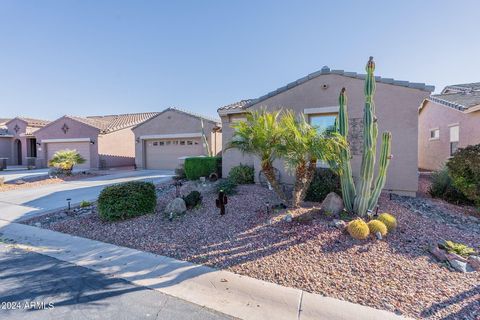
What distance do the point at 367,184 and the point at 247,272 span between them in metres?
3.62

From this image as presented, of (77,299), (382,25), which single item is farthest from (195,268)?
(382,25)

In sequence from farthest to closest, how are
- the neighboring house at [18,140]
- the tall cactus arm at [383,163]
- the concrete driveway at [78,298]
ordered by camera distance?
1. the neighboring house at [18,140]
2. the tall cactus arm at [383,163]
3. the concrete driveway at [78,298]

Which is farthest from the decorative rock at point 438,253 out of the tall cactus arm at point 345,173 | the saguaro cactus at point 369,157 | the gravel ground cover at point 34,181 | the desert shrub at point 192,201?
the gravel ground cover at point 34,181

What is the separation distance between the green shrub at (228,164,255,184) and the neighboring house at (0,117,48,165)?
87.4 feet

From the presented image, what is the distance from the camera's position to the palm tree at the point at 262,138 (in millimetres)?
5898

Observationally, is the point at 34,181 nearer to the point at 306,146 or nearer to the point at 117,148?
the point at 117,148

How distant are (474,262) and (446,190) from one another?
515 centimetres

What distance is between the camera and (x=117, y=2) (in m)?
10.4

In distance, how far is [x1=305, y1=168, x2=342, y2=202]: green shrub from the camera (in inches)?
287

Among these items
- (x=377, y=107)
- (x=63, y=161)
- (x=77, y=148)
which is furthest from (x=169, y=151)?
(x=377, y=107)

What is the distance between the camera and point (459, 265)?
157 inches

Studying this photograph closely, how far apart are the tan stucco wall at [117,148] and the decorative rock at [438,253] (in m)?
22.5

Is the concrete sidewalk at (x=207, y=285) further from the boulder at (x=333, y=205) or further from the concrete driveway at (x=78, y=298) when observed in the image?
the boulder at (x=333, y=205)

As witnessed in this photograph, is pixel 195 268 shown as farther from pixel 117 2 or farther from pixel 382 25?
pixel 117 2
